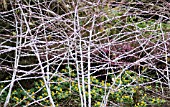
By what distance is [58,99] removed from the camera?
158 inches

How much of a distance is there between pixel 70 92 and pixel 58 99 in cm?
16

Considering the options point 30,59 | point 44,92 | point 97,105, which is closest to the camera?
point 97,105

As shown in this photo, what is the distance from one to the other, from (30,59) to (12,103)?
0.73m

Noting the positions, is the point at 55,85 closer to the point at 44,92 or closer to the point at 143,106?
the point at 44,92

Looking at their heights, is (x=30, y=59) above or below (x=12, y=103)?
above

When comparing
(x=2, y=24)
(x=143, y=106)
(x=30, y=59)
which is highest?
(x=2, y=24)

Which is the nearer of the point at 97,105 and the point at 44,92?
the point at 97,105

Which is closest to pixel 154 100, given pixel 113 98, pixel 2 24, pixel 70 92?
pixel 113 98

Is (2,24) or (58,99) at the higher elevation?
(2,24)

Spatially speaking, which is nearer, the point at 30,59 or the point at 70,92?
the point at 70,92

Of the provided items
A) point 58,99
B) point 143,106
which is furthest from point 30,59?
point 143,106

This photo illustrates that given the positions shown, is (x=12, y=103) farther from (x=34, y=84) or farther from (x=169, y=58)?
(x=169, y=58)

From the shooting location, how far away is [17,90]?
4121mm

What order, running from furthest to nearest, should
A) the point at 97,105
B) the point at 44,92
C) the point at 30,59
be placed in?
1. the point at 30,59
2. the point at 44,92
3. the point at 97,105
